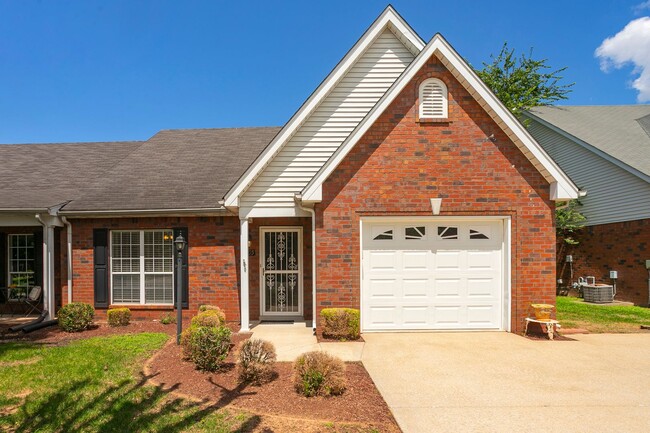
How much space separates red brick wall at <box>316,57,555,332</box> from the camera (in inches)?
344

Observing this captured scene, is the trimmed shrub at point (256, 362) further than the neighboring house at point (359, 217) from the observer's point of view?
No

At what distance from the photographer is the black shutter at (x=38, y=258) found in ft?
38.0

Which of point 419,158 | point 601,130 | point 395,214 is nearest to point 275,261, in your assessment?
point 395,214

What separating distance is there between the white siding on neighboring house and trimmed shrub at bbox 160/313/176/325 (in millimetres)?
15689

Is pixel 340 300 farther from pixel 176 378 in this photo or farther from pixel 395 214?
pixel 176 378

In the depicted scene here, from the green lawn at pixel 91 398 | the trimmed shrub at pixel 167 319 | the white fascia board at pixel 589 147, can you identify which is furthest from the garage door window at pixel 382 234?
the white fascia board at pixel 589 147

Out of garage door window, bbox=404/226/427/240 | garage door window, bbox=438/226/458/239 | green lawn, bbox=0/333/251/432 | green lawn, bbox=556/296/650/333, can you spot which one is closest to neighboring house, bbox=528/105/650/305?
green lawn, bbox=556/296/650/333

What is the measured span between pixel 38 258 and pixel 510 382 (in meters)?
12.2

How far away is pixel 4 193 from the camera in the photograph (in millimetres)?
11742

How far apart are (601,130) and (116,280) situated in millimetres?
20268

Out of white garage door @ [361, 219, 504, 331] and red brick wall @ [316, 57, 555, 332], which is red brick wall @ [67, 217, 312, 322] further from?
white garage door @ [361, 219, 504, 331]

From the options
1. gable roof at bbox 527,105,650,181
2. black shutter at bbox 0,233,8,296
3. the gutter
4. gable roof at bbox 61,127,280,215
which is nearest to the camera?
the gutter

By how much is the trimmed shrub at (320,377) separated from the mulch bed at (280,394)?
0.30 feet

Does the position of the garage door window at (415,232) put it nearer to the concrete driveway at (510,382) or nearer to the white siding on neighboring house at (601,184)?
the concrete driveway at (510,382)
